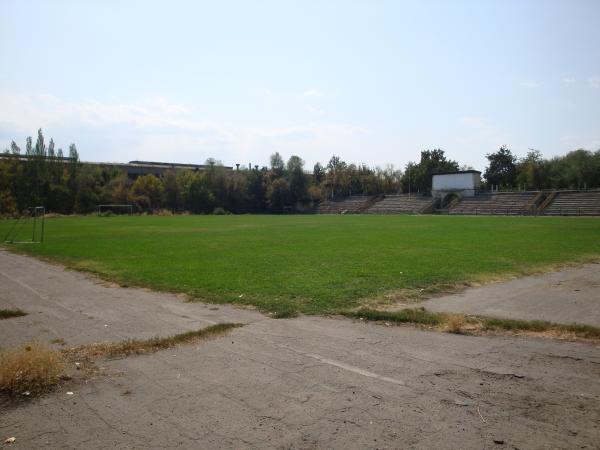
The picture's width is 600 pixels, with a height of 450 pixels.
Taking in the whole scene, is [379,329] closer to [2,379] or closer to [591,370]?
[591,370]

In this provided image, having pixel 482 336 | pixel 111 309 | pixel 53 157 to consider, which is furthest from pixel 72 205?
pixel 482 336

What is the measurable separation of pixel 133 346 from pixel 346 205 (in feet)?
312

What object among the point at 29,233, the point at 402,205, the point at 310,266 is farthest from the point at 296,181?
the point at 310,266

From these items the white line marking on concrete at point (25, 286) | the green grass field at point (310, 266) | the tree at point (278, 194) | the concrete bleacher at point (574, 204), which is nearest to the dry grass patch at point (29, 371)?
the green grass field at point (310, 266)

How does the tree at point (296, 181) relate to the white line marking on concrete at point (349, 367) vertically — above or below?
above

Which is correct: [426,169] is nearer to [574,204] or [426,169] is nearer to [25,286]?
[574,204]

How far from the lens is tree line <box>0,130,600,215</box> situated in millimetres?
84938

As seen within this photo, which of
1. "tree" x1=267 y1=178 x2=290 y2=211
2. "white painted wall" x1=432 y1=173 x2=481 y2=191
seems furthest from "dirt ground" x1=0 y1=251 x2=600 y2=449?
"tree" x1=267 y1=178 x2=290 y2=211

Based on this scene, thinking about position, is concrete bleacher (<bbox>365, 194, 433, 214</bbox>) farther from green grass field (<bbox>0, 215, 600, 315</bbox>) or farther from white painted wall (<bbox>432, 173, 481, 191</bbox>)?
green grass field (<bbox>0, 215, 600, 315</bbox>)

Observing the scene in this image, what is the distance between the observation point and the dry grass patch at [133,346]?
6742mm

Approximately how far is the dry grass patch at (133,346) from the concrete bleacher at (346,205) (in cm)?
8803

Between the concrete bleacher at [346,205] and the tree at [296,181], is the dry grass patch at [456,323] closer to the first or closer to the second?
the concrete bleacher at [346,205]

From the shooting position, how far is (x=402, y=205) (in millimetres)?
91188

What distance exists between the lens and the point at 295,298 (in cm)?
1071
